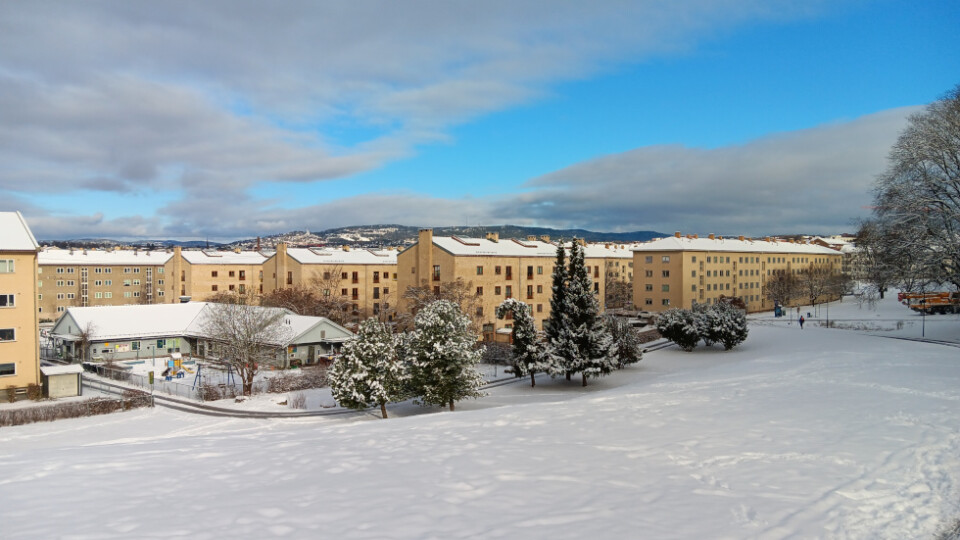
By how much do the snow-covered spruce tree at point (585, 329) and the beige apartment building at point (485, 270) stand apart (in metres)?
22.0

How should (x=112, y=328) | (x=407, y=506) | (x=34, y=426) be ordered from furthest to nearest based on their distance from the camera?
(x=112, y=328), (x=34, y=426), (x=407, y=506)

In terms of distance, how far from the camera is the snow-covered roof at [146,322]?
43.3 m

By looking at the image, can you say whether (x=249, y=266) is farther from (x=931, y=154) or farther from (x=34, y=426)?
(x=931, y=154)

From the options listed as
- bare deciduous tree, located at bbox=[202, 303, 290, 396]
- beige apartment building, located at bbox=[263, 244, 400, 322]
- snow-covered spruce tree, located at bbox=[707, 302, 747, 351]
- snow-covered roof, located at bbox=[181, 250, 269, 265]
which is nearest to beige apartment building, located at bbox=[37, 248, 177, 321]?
snow-covered roof, located at bbox=[181, 250, 269, 265]

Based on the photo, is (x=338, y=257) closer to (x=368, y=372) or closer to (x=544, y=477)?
(x=368, y=372)

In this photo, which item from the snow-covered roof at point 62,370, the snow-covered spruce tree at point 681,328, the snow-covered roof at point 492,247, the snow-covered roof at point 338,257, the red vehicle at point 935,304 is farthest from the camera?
the snow-covered roof at point 338,257

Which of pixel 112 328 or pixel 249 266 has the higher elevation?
pixel 249 266

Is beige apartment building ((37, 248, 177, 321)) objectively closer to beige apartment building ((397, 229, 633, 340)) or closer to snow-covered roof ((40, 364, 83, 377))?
beige apartment building ((397, 229, 633, 340))

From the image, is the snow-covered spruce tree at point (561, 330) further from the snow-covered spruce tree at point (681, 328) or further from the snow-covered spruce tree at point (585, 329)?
the snow-covered spruce tree at point (681, 328)

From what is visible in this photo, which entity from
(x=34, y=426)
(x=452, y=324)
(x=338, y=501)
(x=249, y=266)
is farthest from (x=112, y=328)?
(x=338, y=501)

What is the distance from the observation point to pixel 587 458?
9.39 meters

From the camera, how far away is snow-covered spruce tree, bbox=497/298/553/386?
31469mm

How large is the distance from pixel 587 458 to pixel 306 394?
25275 millimetres

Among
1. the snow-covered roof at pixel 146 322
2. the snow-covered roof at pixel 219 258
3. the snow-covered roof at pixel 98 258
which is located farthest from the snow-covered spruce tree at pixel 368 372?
the snow-covered roof at pixel 98 258
